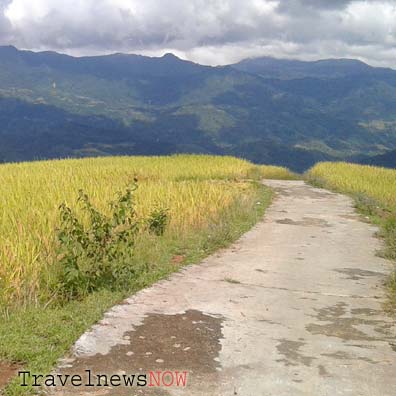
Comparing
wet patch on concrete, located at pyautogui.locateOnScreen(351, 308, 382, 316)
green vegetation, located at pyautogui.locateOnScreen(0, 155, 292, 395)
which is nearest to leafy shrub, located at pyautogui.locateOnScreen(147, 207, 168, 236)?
green vegetation, located at pyautogui.locateOnScreen(0, 155, 292, 395)

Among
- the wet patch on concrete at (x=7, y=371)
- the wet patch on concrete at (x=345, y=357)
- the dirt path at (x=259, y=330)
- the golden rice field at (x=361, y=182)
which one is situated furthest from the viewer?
the golden rice field at (x=361, y=182)

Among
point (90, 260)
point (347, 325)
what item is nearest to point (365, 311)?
point (347, 325)

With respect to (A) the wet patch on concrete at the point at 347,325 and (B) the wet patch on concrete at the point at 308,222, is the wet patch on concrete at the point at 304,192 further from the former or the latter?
(A) the wet patch on concrete at the point at 347,325

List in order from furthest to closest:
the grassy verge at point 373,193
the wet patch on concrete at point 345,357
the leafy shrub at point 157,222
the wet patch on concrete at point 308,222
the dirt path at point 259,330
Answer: the wet patch on concrete at point 308,222, the leafy shrub at point 157,222, the grassy verge at point 373,193, the wet patch on concrete at point 345,357, the dirt path at point 259,330

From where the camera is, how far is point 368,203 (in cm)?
1594

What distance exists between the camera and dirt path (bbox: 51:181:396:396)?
438 cm

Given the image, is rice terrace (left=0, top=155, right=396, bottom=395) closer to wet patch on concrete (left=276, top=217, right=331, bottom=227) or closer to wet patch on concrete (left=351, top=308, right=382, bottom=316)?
wet patch on concrete (left=351, top=308, right=382, bottom=316)

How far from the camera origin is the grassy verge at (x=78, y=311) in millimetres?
4551

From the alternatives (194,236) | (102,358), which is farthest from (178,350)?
(194,236)

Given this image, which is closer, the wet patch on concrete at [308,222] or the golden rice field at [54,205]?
the golden rice field at [54,205]

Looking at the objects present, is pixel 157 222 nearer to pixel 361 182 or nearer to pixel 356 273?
pixel 356 273

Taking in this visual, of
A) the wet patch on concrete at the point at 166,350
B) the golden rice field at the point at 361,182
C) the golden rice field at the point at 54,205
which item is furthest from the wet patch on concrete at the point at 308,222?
the wet patch on concrete at the point at 166,350

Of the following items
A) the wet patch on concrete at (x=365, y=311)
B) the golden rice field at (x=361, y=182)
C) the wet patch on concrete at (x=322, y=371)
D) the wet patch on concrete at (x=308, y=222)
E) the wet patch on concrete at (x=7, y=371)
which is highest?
the golden rice field at (x=361, y=182)

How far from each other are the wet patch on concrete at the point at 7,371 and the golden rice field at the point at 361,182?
1480 cm
